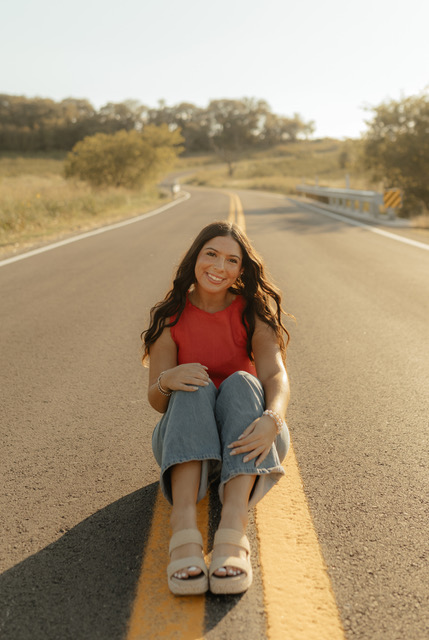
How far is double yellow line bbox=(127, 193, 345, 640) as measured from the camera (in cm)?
173

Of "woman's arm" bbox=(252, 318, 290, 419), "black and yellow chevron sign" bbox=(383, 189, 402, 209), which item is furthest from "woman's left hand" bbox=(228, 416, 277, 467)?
"black and yellow chevron sign" bbox=(383, 189, 402, 209)

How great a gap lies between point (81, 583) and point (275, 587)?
656 millimetres

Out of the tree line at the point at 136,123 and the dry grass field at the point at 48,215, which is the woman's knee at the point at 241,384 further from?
the tree line at the point at 136,123

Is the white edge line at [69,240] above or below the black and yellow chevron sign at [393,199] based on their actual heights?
below

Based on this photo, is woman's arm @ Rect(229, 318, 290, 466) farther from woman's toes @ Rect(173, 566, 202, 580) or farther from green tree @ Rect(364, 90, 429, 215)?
green tree @ Rect(364, 90, 429, 215)

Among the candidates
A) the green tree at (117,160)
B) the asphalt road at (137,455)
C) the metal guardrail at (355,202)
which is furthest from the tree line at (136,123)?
the asphalt road at (137,455)

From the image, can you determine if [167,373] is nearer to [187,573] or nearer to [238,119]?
[187,573]

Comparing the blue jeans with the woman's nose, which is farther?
the woman's nose

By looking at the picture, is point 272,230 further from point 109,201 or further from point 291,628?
point 291,628

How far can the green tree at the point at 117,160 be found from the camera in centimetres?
3434

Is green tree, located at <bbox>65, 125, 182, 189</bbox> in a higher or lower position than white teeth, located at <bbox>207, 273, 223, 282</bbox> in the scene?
lower

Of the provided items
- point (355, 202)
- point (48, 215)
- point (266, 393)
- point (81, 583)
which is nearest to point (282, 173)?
point (355, 202)

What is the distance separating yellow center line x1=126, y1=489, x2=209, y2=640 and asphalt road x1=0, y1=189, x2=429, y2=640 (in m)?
0.04

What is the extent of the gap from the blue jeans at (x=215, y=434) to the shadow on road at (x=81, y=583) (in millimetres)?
259
